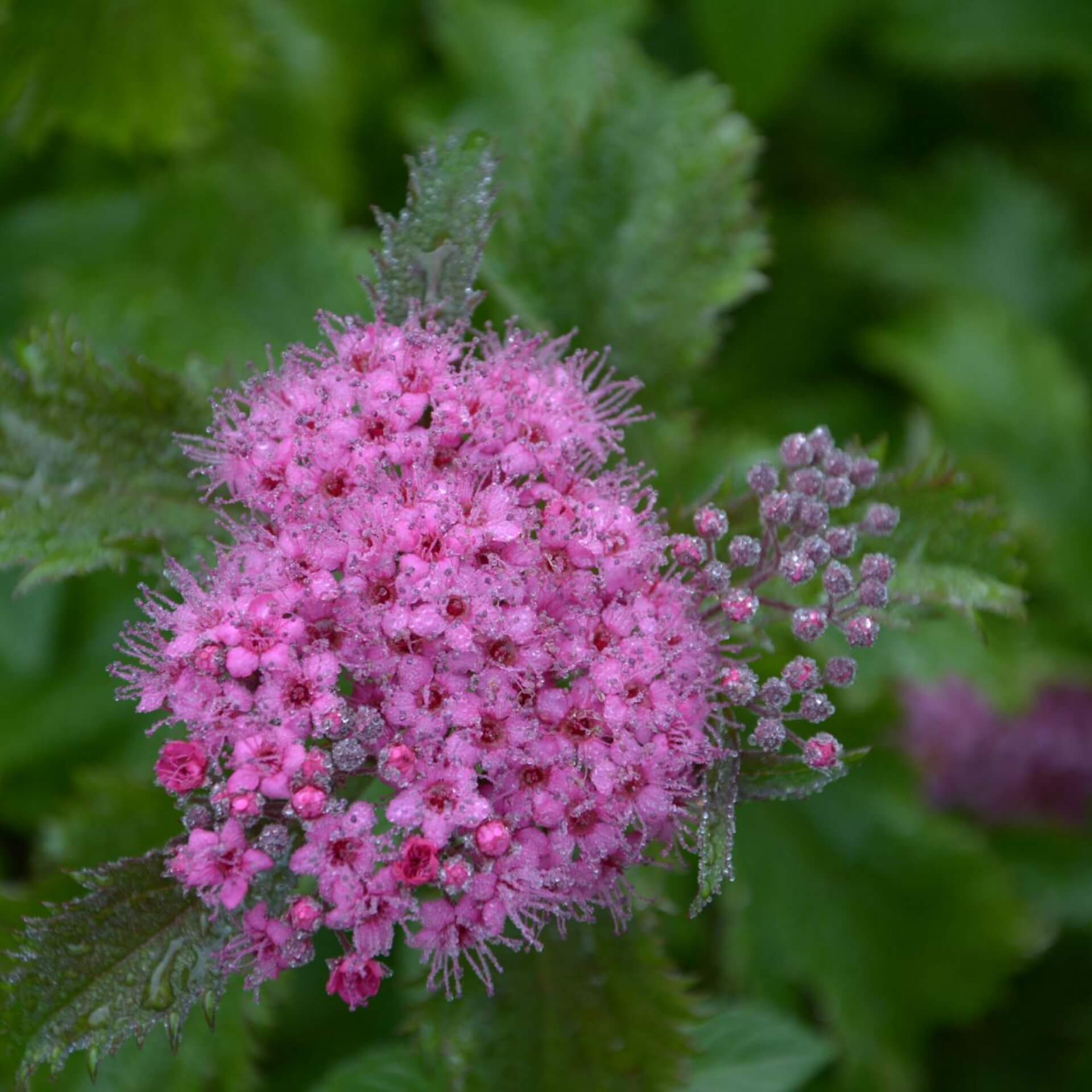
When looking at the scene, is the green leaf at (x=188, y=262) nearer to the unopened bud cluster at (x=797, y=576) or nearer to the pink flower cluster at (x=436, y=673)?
the pink flower cluster at (x=436, y=673)

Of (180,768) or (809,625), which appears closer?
(180,768)

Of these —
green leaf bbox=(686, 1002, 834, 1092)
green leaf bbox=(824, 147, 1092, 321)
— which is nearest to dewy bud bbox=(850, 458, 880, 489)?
green leaf bbox=(686, 1002, 834, 1092)

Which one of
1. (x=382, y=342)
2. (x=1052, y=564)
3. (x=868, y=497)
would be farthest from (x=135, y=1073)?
(x=1052, y=564)

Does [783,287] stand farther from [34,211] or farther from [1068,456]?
[34,211]

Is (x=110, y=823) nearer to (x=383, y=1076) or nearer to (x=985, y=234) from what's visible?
(x=383, y=1076)

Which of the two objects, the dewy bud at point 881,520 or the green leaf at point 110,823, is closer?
the dewy bud at point 881,520

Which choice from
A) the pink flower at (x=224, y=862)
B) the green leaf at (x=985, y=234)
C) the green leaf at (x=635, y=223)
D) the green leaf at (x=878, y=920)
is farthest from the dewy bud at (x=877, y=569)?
the green leaf at (x=985, y=234)

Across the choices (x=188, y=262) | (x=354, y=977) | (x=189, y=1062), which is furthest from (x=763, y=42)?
(x=189, y=1062)

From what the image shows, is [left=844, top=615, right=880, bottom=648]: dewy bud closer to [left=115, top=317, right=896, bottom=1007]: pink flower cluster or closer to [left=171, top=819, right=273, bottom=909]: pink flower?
[left=115, top=317, right=896, bottom=1007]: pink flower cluster
